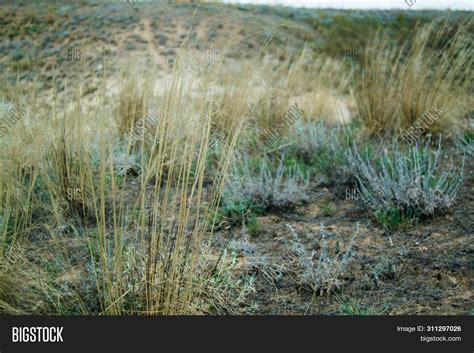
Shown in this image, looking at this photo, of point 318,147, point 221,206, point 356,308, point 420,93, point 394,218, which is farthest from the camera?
point 420,93

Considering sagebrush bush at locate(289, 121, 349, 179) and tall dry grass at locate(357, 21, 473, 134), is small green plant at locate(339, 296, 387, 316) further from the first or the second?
tall dry grass at locate(357, 21, 473, 134)

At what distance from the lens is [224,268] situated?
3006 mm

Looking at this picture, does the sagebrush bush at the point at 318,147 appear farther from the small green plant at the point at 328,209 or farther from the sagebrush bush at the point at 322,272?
the sagebrush bush at the point at 322,272

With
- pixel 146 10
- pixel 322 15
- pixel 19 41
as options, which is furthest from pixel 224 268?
pixel 322 15

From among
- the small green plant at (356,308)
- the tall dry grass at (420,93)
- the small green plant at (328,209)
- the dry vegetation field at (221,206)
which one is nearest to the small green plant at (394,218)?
the dry vegetation field at (221,206)

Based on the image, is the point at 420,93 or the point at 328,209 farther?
the point at 420,93

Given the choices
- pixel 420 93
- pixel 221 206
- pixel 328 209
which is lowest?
pixel 221 206

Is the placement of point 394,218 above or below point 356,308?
above

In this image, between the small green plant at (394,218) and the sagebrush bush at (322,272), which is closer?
the sagebrush bush at (322,272)

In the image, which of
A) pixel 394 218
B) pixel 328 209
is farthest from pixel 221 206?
pixel 394 218

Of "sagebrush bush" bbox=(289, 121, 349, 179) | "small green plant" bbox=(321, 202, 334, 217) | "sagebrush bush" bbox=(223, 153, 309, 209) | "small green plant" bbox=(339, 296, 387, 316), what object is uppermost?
"sagebrush bush" bbox=(289, 121, 349, 179)

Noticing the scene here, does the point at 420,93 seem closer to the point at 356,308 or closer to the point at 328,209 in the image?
the point at 328,209

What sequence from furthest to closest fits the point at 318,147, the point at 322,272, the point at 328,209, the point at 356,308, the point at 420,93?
the point at 420,93, the point at 318,147, the point at 328,209, the point at 322,272, the point at 356,308

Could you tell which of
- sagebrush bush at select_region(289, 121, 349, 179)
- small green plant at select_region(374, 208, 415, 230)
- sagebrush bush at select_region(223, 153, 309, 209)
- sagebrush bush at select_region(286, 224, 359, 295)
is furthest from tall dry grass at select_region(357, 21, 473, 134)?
sagebrush bush at select_region(286, 224, 359, 295)
